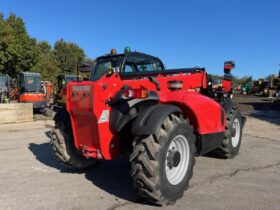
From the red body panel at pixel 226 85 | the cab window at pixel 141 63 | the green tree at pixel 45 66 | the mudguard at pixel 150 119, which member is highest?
the green tree at pixel 45 66

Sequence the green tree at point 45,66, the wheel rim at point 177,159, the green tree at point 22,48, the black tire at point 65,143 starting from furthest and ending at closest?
1. the green tree at point 45,66
2. the green tree at point 22,48
3. the black tire at point 65,143
4. the wheel rim at point 177,159

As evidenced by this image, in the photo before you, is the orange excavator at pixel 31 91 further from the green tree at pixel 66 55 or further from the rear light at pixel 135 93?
the green tree at pixel 66 55

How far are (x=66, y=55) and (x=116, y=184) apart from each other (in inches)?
2372

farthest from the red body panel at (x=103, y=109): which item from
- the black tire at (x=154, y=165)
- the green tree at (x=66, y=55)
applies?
the green tree at (x=66, y=55)

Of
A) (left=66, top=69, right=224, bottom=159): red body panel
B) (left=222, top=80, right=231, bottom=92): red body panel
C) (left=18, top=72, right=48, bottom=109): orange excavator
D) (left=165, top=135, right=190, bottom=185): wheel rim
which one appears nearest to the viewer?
(left=66, top=69, right=224, bottom=159): red body panel

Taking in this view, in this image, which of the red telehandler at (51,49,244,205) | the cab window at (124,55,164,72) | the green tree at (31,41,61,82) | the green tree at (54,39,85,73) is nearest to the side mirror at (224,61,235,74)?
the cab window at (124,55,164,72)

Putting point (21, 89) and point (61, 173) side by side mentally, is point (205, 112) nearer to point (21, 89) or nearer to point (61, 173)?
point (61, 173)

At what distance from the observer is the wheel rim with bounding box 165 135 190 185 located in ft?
16.6

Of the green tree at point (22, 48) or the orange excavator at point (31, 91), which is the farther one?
the green tree at point (22, 48)

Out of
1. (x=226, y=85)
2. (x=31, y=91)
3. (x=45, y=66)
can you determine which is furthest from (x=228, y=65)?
(x=45, y=66)

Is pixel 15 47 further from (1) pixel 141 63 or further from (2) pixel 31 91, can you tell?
(1) pixel 141 63

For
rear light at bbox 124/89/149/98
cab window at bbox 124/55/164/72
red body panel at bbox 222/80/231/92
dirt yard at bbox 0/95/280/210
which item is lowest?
dirt yard at bbox 0/95/280/210

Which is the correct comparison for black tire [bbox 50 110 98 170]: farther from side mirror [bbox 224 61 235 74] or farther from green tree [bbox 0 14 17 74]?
green tree [bbox 0 14 17 74]

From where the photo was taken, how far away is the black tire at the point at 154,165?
461 centimetres
